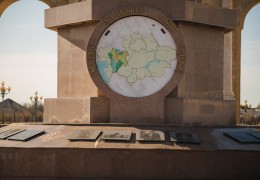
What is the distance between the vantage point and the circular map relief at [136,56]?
9914 millimetres

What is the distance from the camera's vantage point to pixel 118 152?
819 cm

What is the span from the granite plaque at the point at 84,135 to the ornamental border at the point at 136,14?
1.30 metres

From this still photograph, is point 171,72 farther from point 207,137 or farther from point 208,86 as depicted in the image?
point 207,137

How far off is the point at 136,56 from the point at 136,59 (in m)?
0.07

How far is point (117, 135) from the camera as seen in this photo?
28.3 feet

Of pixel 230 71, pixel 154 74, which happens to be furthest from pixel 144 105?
pixel 230 71

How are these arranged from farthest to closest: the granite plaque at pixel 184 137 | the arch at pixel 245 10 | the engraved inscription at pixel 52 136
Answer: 1. the arch at pixel 245 10
2. the engraved inscription at pixel 52 136
3. the granite plaque at pixel 184 137

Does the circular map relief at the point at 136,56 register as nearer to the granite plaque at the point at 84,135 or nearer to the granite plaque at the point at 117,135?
the granite plaque at the point at 117,135

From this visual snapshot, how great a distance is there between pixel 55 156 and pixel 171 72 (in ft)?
11.5

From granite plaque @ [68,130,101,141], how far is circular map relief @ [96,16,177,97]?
1507mm

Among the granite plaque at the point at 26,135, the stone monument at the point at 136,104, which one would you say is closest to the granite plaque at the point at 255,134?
the stone monument at the point at 136,104

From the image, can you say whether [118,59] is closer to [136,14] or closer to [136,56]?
[136,56]

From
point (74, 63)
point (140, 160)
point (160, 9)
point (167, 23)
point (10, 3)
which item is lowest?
point (140, 160)

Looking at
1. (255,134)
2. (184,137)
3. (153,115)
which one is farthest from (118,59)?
(255,134)
